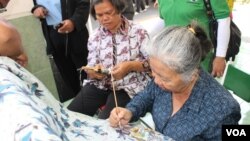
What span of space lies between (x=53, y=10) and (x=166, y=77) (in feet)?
4.47

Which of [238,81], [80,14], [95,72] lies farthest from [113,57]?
[238,81]

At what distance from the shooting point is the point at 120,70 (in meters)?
1.64

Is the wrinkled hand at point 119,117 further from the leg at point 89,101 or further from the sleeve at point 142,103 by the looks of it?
the leg at point 89,101

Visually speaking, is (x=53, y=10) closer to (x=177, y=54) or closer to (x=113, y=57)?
(x=113, y=57)

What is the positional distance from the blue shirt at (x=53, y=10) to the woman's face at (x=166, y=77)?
1.26 metres

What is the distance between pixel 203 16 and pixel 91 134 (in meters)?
1.01

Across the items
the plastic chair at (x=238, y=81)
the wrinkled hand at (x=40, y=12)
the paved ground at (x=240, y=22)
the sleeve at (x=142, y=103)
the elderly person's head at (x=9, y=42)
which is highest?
the elderly person's head at (x=9, y=42)

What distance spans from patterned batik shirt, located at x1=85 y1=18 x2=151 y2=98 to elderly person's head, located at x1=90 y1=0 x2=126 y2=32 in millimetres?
61

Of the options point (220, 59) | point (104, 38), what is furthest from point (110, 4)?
point (220, 59)

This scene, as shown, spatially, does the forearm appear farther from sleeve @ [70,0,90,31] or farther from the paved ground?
the paved ground

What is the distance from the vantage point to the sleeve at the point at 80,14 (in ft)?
7.20

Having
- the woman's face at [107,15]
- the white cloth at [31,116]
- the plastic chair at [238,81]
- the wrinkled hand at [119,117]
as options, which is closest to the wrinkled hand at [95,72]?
the woman's face at [107,15]

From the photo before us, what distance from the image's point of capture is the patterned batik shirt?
1.77 metres

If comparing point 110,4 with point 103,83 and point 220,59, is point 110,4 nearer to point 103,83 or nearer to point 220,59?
point 103,83
